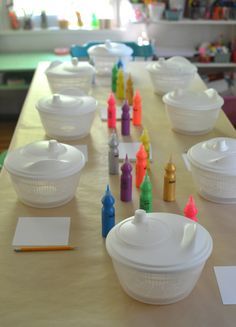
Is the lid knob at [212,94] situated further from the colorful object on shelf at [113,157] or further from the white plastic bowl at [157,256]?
the white plastic bowl at [157,256]

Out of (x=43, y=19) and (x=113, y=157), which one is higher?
(x=43, y=19)

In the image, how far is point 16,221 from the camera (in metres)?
1.58

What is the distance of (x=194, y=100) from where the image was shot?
2.15 meters

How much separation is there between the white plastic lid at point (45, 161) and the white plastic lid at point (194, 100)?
2.11ft

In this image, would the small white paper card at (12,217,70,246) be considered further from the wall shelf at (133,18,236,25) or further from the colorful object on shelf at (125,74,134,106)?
the wall shelf at (133,18,236,25)

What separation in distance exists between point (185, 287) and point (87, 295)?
0.80ft

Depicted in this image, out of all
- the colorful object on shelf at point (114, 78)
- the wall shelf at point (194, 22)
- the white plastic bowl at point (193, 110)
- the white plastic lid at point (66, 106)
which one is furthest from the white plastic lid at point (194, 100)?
the wall shelf at point (194, 22)

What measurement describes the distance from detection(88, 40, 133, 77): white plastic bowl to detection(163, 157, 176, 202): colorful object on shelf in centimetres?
154

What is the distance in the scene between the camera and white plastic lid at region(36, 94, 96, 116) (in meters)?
2.06

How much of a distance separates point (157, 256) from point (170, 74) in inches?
64.4

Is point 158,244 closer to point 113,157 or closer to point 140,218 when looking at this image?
point 140,218

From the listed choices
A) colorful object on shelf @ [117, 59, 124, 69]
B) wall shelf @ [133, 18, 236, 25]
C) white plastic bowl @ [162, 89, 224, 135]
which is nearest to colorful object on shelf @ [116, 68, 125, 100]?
colorful object on shelf @ [117, 59, 124, 69]

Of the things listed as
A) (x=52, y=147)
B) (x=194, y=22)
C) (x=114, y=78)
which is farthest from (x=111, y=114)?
(x=194, y=22)

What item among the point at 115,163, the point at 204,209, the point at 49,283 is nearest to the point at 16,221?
the point at 49,283
